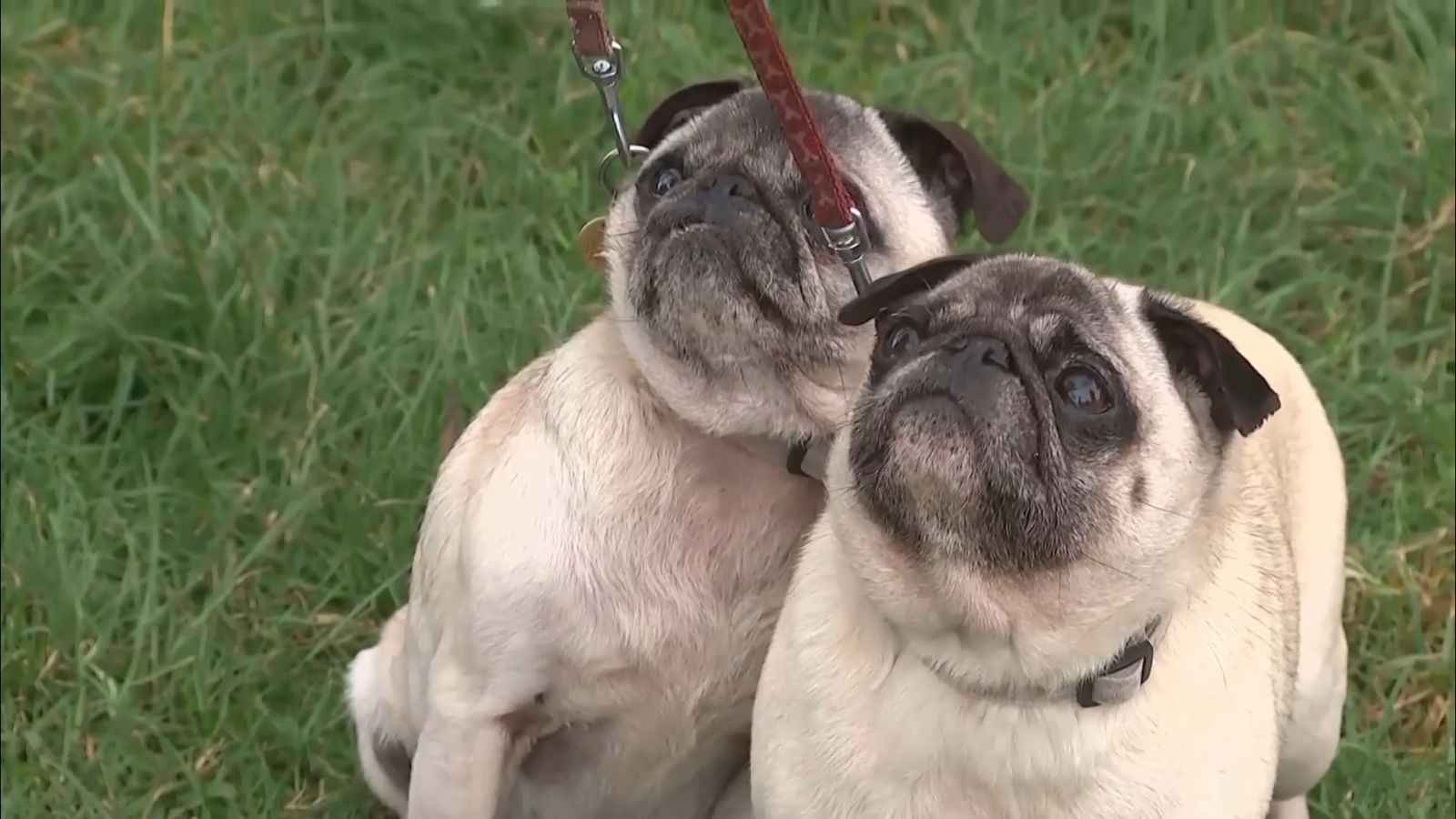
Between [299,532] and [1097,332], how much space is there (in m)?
2.60

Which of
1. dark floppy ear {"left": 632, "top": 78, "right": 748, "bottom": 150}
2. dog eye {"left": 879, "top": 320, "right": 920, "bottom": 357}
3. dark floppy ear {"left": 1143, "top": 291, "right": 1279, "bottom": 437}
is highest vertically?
dark floppy ear {"left": 632, "top": 78, "right": 748, "bottom": 150}

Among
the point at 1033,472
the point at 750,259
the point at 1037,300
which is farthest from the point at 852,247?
the point at 1033,472

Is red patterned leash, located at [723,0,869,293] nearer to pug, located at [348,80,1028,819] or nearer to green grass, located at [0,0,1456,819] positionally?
pug, located at [348,80,1028,819]

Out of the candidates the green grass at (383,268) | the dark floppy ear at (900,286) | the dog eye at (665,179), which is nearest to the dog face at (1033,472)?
the dark floppy ear at (900,286)

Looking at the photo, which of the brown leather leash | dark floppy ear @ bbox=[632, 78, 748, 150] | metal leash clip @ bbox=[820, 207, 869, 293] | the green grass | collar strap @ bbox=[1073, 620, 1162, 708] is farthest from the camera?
the green grass

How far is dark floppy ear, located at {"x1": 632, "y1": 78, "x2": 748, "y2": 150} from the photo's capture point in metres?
3.51

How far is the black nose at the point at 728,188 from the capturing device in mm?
3093

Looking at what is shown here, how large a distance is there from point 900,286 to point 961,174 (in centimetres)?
73

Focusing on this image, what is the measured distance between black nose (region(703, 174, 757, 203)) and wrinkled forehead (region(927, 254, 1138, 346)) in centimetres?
48

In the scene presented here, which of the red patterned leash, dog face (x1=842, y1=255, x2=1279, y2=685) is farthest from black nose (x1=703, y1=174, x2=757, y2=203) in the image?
dog face (x1=842, y1=255, x2=1279, y2=685)

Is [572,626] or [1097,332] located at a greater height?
[1097,332]

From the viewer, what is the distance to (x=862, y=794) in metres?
2.69

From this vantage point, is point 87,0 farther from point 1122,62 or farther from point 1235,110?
point 1235,110

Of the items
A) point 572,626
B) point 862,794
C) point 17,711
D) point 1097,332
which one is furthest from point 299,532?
point 1097,332
